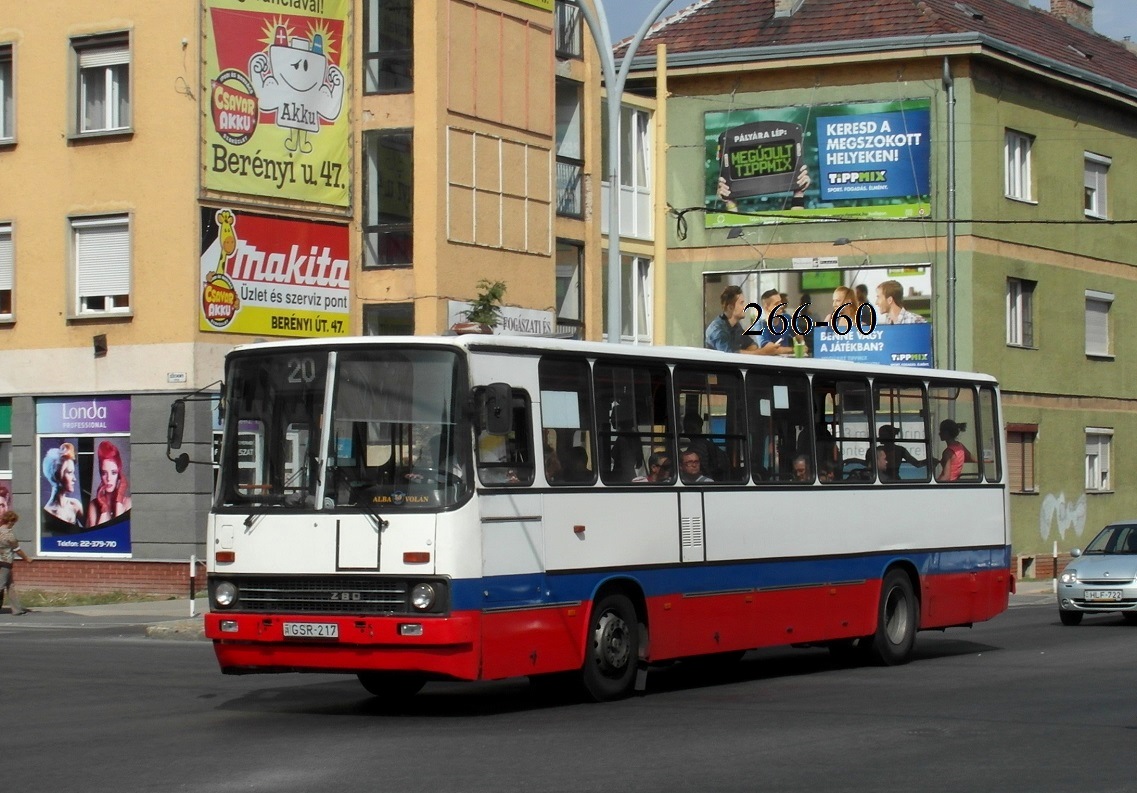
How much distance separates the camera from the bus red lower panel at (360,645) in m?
13.1

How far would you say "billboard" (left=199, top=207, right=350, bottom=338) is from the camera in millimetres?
30547

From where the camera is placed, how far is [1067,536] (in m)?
43.5

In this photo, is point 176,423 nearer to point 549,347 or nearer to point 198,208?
point 549,347

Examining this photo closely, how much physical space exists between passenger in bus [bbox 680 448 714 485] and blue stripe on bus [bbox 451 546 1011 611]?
2.31 ft

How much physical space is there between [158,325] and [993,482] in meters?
15.3

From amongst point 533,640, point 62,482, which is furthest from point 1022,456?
point 533,640

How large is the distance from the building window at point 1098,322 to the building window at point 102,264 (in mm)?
23469

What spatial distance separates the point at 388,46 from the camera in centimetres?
3312

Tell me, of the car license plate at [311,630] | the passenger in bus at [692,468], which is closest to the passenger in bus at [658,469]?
the passenger in bus at [692,468]

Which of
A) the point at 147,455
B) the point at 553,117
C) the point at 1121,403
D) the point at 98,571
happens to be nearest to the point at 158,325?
the point at 147,455

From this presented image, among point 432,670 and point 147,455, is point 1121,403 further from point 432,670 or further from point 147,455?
point 432,670

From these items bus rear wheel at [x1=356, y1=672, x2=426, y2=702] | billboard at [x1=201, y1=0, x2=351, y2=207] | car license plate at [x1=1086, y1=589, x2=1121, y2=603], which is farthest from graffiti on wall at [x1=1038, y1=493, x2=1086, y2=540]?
bus rear wheel at [x1=356, y1=672, x2=426, y2=702]

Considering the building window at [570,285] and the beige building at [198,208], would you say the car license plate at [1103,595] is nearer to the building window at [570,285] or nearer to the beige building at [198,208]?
the beige building at [198,208]

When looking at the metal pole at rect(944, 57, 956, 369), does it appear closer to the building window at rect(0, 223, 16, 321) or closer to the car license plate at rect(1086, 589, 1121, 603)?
the car license plate at rect(1086, 589, 1121, 603)
